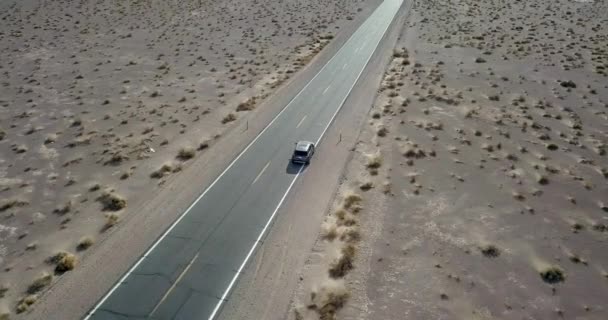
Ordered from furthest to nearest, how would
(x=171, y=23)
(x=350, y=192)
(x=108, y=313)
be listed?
(x=171, y=23) < (x=350, y=192) < (x=108, y=313)

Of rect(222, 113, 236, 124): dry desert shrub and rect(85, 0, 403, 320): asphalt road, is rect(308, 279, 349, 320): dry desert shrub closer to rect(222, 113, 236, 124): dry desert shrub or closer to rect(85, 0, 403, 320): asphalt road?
rect(85, 0, 403, 320): asphalt road

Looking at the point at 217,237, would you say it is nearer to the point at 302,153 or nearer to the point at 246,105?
the point at 302,153

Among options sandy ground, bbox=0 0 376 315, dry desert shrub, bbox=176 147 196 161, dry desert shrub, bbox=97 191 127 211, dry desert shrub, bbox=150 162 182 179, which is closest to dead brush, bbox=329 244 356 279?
sandy ground, bbox=0 0 376 315

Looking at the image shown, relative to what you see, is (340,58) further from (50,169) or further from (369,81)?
(50,169)

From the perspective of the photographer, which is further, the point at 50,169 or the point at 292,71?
the point at 292,71

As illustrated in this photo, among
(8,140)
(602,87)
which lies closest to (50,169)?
(8,140)

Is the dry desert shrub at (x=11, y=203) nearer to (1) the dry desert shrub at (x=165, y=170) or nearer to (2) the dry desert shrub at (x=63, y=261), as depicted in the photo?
(2) the dry desert shrub at (x=63, y=261)

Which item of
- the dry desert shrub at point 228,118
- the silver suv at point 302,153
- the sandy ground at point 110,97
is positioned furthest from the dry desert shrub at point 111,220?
the dry desert shrub at point 228,118
